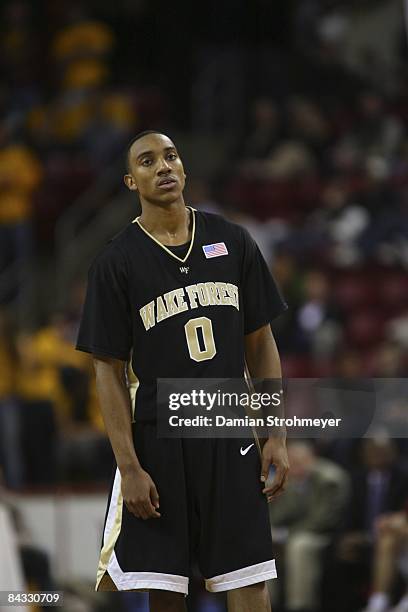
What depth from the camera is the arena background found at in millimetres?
6453

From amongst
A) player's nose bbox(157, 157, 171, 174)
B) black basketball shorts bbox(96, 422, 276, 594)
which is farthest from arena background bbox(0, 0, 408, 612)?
player's nose bbox(157, 157, 171, 174)

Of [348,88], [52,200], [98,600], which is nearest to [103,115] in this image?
[52,200]

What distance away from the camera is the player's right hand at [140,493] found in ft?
12.1

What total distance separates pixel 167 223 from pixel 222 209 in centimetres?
694

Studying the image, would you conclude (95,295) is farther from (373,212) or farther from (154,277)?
(373,212)

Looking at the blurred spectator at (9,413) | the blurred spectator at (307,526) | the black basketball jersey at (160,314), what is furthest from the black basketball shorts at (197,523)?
the blurred spectator at (9,413)

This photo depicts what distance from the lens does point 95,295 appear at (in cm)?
380

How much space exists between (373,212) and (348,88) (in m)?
2.97

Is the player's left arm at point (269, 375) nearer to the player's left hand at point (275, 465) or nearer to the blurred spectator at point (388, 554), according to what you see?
the player's left hand at point (275, 465)

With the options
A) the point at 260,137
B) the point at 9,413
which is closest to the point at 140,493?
the point at 9,413

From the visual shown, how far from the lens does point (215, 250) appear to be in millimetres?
3891

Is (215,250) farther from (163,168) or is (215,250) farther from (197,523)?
(197,523)

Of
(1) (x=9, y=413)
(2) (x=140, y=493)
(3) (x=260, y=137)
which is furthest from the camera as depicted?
(3) (x=260, y=137)

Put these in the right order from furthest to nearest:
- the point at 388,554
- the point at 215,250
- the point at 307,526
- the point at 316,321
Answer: the point at 316,321 < the point at 307,526 < the point at 388,554 < the point at 215,250
